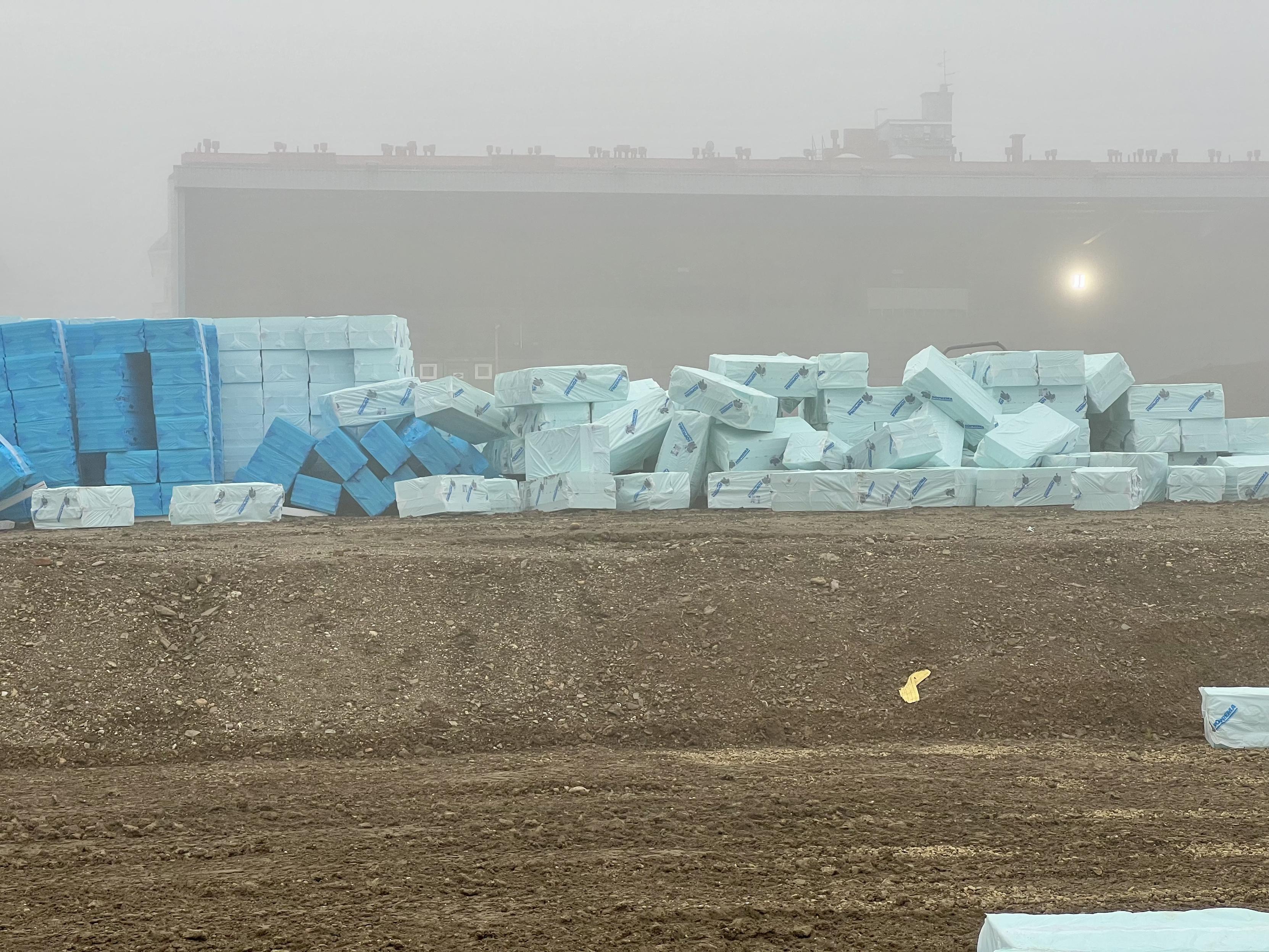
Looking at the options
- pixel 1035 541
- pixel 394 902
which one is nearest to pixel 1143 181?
pixel 1035 541

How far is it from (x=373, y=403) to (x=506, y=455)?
1823mm

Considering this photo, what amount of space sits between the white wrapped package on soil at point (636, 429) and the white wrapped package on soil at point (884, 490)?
255cm

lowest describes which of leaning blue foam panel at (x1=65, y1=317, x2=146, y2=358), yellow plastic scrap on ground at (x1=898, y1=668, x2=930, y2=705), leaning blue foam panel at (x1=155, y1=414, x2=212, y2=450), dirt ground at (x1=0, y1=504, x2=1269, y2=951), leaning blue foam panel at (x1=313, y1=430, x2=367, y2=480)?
yellow plastic scrap on ground at (x1=898, y1=668, x2=930, y2=705)

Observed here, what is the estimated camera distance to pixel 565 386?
14070 mm

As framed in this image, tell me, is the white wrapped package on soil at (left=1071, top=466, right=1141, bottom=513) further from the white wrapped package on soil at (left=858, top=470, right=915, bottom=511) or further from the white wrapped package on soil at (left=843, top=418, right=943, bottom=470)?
the white wrapped package on soil at (left=858, top=470, right=915, bottom=511)

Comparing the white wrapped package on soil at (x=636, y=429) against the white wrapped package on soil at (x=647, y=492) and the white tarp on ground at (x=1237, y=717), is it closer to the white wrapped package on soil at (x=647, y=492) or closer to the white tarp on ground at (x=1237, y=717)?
the white wrapped package on soil at (x=647, y=492)

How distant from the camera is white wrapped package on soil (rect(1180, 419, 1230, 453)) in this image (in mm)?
14867

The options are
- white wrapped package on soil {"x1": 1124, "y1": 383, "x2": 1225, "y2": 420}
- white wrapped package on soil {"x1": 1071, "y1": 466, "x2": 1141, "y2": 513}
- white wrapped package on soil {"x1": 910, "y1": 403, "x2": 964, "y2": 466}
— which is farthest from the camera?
white wrapped package on soil {"x1": 1124, "y1": 383, "x2": 1225, "y2": 420}

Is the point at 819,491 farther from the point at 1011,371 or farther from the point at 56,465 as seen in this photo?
the point at 56,465

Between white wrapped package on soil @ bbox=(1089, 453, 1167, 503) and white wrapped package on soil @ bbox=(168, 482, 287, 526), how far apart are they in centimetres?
943

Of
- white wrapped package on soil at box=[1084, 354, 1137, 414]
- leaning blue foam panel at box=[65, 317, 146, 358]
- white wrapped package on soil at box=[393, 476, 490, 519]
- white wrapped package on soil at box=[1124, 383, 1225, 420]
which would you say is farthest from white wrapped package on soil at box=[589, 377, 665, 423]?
white wrapped package on soil at box=[1124, 383, 1225, 420]

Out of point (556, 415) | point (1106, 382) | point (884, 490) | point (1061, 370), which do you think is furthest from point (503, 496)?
point (1106, 382)

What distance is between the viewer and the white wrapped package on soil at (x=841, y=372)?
1494 centimetres

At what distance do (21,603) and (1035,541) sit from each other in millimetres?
8071
